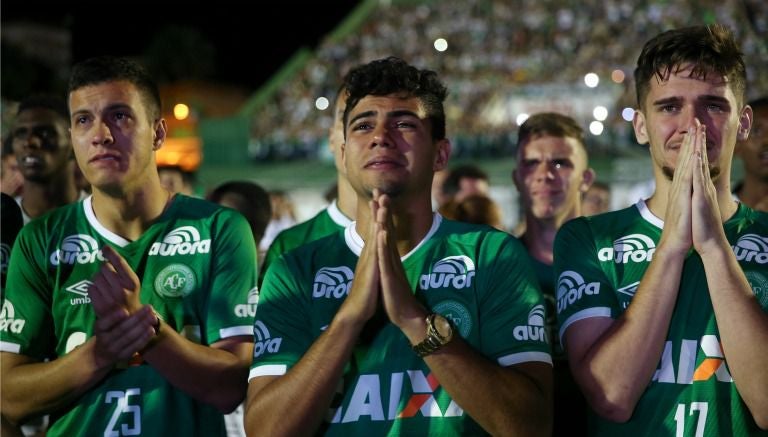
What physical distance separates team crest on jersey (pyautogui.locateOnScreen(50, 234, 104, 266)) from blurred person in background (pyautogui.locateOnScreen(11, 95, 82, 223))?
1.43 m

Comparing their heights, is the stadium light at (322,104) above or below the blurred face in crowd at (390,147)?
above

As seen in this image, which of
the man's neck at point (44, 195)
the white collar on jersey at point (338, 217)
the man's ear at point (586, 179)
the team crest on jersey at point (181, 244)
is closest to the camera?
the team crest on jersey at point (181, 244)

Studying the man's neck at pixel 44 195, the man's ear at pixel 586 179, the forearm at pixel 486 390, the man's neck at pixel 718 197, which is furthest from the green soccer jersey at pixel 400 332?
the man's ear at pixel 586 179

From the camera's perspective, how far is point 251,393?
3229 mm

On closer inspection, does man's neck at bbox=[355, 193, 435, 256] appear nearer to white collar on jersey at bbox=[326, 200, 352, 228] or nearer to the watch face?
the watch face

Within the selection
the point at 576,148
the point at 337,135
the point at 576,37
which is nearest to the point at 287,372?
the point at 337,135

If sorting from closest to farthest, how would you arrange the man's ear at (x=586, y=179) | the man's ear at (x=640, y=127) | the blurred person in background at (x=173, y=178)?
the man's ear at (x=640, y=127)
the man's ear at (x=586, y=179)
the blurred person in background at (x=173, y=178)

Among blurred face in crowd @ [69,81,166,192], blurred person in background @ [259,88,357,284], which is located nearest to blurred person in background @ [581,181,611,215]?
blurred person in background @ [259,88,357,284]

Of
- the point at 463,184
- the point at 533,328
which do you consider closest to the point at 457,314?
the point at 533,328

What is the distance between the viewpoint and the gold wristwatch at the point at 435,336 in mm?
2994

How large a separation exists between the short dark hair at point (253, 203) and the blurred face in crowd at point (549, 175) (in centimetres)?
159

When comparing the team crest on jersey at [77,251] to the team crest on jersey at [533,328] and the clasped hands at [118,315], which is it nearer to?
the clasped hands at [118,315]

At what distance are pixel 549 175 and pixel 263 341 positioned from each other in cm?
262

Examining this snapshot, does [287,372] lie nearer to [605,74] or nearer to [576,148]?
[576,148]
